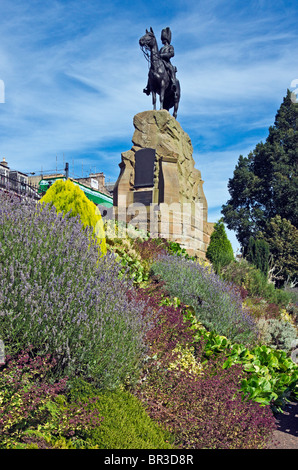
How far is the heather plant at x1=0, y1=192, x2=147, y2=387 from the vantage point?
323 cm

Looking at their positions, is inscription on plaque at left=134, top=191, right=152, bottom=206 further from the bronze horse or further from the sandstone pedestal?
the bronze horse

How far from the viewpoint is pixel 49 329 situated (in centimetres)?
324

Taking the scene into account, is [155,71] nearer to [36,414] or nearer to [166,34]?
[166,34]

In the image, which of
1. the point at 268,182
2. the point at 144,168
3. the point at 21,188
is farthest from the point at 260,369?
the point at 268,182

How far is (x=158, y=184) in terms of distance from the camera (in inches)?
547

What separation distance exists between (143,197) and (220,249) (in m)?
2.98

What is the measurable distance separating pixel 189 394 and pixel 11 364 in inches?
55.9

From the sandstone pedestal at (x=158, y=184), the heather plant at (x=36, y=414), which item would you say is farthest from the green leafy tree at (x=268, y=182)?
the heather plant at (x=36, y=414)

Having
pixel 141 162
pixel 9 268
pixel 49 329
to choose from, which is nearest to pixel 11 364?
pixel 49 329

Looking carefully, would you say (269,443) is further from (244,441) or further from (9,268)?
(9,268)

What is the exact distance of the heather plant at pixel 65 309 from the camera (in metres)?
3.23

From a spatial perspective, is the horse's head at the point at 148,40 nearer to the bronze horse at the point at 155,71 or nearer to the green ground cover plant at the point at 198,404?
the bronze horse at the point at 155,71

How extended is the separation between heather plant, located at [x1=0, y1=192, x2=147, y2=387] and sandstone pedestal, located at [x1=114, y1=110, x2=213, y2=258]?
919 cm
